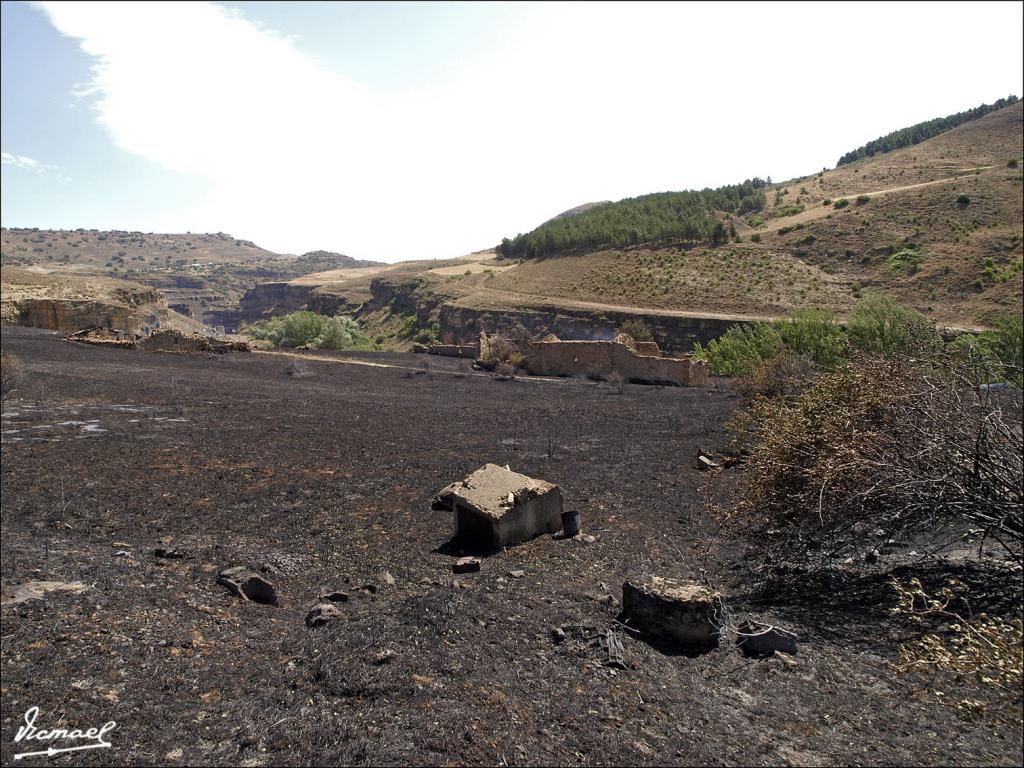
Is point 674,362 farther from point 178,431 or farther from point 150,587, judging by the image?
point 150,587

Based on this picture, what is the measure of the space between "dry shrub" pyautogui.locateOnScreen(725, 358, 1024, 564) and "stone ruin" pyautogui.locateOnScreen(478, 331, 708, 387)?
21.7m

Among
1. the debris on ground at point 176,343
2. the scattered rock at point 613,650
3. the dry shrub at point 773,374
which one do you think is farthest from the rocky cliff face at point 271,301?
the scattered rock at point 613,650

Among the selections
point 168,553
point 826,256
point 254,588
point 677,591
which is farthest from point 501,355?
point 826,256

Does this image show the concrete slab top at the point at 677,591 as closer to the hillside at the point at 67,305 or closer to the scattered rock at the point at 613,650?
the scattered rock at the point at 613,650

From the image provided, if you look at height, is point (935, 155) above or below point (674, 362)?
above

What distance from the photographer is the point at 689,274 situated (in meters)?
59.2

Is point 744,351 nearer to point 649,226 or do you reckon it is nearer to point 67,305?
point 67,305

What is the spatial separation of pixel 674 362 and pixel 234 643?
1015 inches

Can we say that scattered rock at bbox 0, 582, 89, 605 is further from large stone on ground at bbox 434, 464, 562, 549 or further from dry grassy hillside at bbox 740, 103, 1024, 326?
dry grassy hillside at bbox 740, 103, 1024, 326

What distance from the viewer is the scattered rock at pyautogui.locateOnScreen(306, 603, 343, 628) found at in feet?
18.8

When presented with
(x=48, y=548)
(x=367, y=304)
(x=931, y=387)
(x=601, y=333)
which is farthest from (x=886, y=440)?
(x=367, y=304)

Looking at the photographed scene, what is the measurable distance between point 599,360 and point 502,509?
77.9ft

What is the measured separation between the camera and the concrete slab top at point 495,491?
7.95 m

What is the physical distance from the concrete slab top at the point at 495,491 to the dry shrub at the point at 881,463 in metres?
2.45
